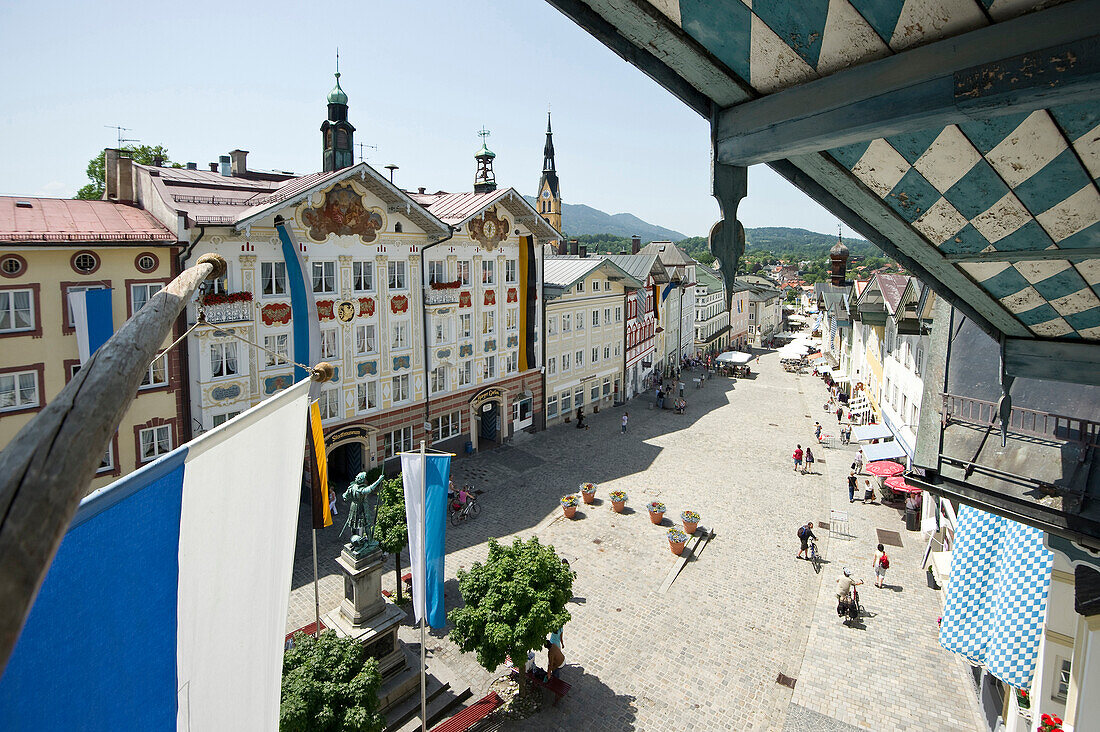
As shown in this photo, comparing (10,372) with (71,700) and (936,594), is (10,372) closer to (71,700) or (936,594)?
Answer: (71,700)

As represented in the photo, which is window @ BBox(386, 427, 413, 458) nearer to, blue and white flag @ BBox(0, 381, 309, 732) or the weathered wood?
blue and white flag @ BBox(0, 381, 309, 732)

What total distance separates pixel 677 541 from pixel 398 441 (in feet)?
40.4

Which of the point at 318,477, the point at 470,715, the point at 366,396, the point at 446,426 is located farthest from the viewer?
the point at 446,426

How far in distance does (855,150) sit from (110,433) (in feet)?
10.7

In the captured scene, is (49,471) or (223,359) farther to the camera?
(223,359)

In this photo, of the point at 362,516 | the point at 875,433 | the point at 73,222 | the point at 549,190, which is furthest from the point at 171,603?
the point at 549,190

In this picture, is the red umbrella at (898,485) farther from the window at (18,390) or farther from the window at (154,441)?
the window at (18,390)

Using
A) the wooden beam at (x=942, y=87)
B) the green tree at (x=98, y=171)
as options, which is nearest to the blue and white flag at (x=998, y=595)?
the wooden beam at (x=942, y=87)

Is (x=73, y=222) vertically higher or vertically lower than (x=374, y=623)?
higher

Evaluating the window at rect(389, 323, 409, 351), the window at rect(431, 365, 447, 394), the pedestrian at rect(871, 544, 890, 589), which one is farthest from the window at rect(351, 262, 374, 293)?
the pedestrian at rect(871, 544, 890, 589)

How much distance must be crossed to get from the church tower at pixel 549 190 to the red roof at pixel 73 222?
165ft

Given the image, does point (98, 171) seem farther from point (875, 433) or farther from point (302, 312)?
point (875, 433)

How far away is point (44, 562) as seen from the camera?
4.25ft

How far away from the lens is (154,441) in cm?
1911
